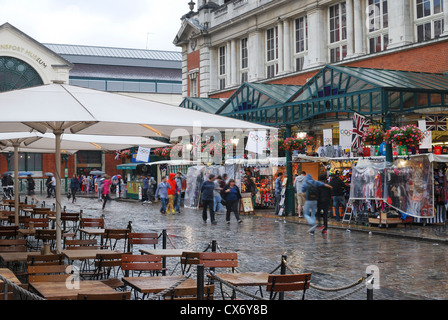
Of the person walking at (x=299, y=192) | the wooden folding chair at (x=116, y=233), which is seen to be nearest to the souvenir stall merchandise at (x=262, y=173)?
the person walking at (x=299, y=192)

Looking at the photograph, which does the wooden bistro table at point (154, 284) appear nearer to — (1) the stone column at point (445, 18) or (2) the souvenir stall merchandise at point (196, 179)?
(1) the stone column at point (445, 18)

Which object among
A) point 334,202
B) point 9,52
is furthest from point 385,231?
point 9,52

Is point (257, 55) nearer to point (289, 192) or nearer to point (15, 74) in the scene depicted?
point (289, 192)

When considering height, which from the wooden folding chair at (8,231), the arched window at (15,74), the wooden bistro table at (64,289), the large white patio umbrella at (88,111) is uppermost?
the arched window at (15,74)

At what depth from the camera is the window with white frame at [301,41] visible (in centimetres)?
3278

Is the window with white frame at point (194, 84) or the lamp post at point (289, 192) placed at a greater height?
the window with white frame at point (194, 84)

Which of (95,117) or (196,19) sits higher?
(196,19)

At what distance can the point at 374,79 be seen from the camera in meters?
20.8

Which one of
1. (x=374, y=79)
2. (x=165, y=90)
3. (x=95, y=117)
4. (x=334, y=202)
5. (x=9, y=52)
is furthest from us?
(x=165, y=90)

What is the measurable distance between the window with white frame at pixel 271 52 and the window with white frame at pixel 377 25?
769cm

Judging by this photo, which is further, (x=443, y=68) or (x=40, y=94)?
(x=443, y=68)

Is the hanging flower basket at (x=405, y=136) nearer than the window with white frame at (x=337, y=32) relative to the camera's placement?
Yes
